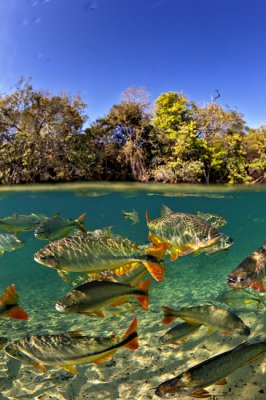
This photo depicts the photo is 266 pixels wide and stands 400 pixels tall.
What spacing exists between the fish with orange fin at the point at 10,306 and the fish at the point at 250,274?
1769 mm

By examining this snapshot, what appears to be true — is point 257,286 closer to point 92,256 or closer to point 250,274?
point 250,274

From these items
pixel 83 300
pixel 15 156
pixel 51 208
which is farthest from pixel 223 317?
pixel 51 208

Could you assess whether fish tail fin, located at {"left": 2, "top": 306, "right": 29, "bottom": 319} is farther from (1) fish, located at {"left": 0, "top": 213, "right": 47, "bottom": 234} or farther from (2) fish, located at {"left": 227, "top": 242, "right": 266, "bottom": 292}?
(1) fish, located at {"left": 0, "top": 213, "right": 47, "bottom": 234}

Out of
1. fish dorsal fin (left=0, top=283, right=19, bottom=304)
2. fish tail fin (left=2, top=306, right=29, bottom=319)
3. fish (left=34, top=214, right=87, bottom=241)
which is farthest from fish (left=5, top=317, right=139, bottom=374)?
fish (left=34, top=214, right=87, bottom=241)

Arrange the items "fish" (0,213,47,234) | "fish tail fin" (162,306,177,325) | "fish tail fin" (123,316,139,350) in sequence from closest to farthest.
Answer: "fish tail fin" (123,316,139,350) < "fish tail fin" (162,306,177,325) < "fish" (0,213,47,234)

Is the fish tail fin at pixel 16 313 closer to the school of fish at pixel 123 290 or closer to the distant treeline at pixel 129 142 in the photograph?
the school of fish at pixel 123 290

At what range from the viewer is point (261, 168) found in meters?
26.0

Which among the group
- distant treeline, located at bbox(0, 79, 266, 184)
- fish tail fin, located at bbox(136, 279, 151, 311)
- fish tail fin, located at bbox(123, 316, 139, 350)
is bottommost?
fish tail fin, located at bbox(123, 316, 139, 350)

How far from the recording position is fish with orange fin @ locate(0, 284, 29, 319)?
105 inches

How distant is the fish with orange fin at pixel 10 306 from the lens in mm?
2672

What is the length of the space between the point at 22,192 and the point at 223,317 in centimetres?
2525

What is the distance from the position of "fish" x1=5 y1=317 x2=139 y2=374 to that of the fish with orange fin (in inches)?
14.0

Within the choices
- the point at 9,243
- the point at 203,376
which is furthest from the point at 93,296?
the point at 9,243

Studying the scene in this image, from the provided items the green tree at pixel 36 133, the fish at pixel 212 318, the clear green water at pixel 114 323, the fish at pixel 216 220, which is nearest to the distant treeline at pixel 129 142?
the green tree at pixel 36 133
